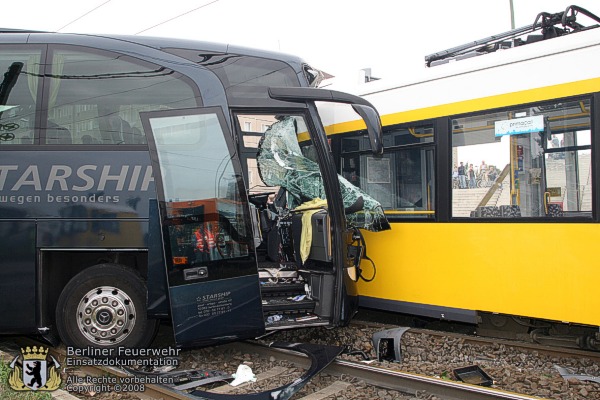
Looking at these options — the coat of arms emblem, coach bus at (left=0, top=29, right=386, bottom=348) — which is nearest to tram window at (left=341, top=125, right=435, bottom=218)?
coach bus at (left=0, top=29, right=386, bottom=348)

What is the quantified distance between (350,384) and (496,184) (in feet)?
8.85

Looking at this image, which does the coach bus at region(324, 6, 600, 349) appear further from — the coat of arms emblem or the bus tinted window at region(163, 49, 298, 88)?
the coat of arms emblem

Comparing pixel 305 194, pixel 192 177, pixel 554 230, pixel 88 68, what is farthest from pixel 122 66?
pixel 554 230

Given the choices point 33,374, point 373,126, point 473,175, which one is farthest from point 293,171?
point 33,374

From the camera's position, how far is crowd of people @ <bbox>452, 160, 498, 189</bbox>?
21.7 feet

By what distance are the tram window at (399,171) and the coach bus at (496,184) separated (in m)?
0.01

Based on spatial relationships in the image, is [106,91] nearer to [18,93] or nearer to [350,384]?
[18,93]

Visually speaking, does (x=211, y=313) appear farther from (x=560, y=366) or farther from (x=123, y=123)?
(x=560, y=366)

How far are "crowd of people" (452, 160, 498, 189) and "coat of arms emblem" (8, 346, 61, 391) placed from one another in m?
4.55

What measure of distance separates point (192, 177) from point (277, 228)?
1.78 metres

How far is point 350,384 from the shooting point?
17.7 ft

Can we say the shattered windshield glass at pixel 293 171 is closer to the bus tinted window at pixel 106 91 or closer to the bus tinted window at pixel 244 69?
the bus tinted window at pixel 244 69

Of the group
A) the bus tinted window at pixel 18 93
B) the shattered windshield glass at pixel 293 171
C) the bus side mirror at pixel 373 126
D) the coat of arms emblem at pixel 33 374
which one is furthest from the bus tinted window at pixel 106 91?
the coat of arms emblem at pixel 33 374

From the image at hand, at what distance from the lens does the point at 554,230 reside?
19.8ft
